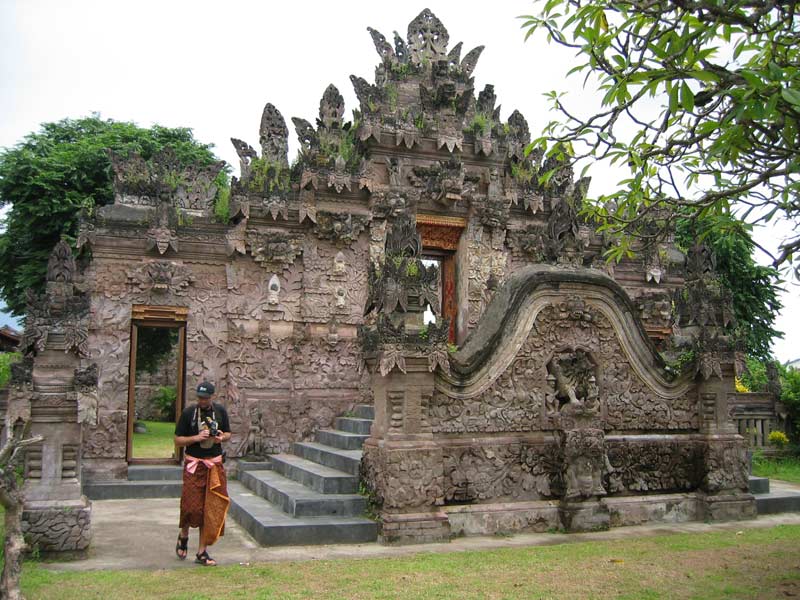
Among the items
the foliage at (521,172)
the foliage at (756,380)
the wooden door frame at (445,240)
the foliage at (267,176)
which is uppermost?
the foliage at (521,172)

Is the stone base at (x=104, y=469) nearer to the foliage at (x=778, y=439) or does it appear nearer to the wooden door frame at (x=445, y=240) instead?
the wooden door frame at (x=445, y=240)

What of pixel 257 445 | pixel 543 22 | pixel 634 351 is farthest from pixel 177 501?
pixel 543 22

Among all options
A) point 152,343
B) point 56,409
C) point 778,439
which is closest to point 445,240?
point 56,409

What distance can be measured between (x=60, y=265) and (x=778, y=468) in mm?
15046

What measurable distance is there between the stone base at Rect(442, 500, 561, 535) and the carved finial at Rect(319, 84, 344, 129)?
829 centimetres

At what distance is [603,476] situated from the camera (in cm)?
981

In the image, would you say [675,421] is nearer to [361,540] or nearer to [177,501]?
[361,540]

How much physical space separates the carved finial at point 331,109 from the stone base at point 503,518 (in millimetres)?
8288

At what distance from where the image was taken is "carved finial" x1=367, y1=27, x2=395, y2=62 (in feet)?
48.5

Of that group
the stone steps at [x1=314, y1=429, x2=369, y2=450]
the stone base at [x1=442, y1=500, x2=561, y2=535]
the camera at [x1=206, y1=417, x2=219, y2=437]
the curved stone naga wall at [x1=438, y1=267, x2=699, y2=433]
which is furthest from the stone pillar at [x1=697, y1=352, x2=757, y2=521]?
the camera at [x1=206, y1=417, x2=219, y2=437]

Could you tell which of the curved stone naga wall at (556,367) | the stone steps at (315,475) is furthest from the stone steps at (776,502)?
the stone steps at (315,475)

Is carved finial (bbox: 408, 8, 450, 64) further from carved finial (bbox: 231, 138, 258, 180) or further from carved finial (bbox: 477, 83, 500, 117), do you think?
carved finial (bbox: 231, 138, 258, 180)

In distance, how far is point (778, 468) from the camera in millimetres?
16062

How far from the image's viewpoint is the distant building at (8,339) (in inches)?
1017
